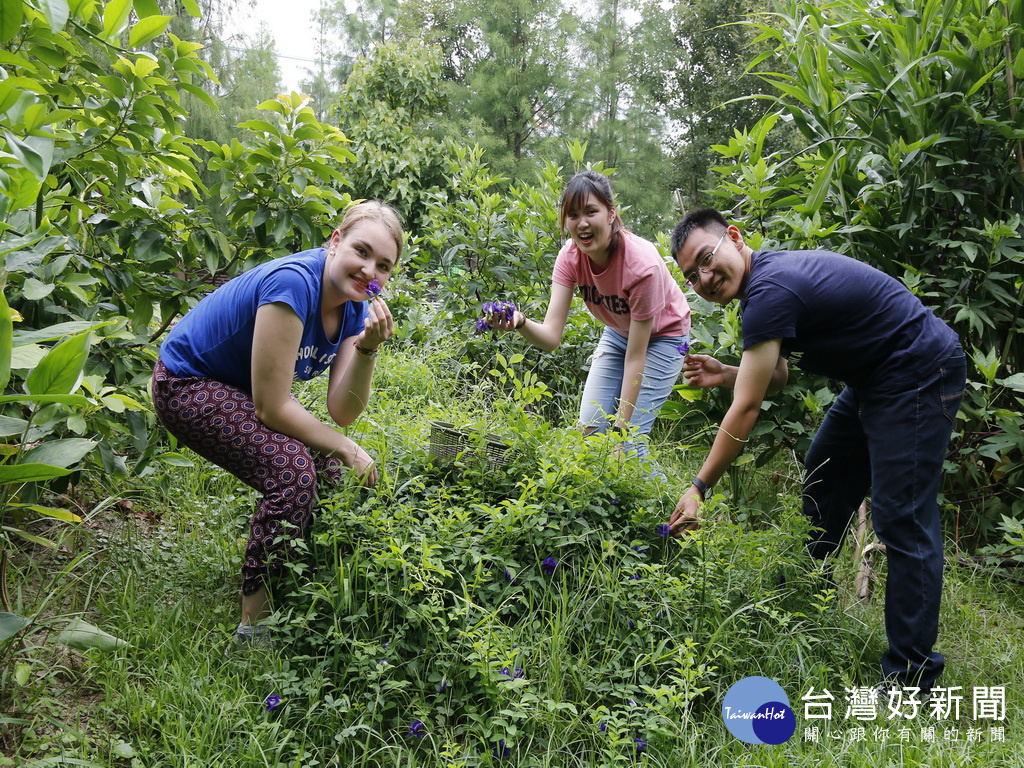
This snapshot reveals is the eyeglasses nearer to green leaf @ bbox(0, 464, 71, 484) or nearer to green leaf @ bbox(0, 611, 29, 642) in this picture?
green leaf @ bbox(0, 464, 71, 484)

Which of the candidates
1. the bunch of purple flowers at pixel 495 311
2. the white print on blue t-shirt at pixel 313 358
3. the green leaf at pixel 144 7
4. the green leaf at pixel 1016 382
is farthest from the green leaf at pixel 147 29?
the green leaf at pixel 1016 382

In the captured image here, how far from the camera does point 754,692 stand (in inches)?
87.7

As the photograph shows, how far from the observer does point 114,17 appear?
2150mm

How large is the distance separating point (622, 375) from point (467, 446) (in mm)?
1058

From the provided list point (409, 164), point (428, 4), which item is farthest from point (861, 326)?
point (428, 4)

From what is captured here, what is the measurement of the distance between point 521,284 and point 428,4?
11.4 m

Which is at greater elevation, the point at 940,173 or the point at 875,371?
the point at 940,173

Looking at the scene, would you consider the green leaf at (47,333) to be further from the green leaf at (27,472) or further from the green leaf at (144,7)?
the green leaf at (144,7)

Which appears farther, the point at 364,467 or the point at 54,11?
the point at 364,467

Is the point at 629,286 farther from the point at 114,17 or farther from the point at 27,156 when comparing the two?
the point at 27,156

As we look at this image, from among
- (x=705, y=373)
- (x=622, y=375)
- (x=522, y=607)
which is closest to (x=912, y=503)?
(x=705, y=373)

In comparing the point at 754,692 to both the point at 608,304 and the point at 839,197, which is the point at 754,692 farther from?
the point at 839,197

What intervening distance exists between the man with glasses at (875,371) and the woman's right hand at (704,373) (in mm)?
243

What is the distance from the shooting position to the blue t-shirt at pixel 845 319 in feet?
7.77
